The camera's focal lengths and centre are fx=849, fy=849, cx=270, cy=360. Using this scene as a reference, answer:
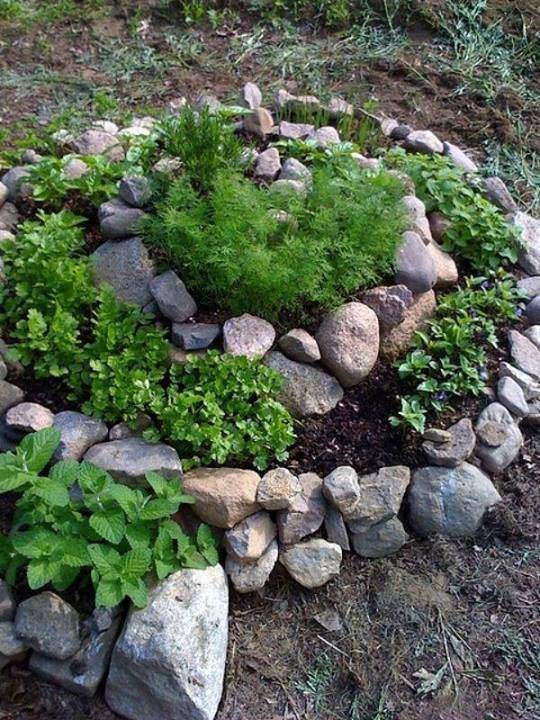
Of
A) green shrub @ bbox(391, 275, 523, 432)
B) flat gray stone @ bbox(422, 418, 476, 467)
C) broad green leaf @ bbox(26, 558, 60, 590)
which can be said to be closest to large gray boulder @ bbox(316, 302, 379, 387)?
green shrub @ bbox(391, 275, 523, 432)

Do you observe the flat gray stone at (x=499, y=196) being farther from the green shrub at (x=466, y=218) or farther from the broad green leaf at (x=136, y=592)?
the broad green leaf at (x=136, y=592)

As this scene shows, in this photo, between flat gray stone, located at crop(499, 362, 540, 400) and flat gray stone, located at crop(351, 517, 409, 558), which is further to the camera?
flat gray stone, located at crop(499, 362, 540, 400)

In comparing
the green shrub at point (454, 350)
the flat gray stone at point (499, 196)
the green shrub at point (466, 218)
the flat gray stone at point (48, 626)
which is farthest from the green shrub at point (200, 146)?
the flat gray stone at point (48, 626)

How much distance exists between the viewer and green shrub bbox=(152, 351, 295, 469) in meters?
3.10

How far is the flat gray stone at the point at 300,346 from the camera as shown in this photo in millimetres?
3344

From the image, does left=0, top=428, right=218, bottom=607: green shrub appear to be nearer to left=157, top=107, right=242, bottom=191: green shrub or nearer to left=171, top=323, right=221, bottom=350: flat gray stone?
left=171, top=323, right=221, bottom=350: flat gray stone

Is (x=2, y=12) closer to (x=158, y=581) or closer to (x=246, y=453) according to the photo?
(x=246, y=453)

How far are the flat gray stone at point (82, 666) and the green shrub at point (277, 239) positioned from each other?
1.35m

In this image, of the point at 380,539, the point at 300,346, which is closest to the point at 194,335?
the point at 300,346

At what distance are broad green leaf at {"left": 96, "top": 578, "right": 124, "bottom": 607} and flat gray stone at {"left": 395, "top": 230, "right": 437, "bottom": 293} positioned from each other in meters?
1.73

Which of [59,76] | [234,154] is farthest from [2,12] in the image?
[234,154]

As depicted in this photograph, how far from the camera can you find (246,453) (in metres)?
3.20

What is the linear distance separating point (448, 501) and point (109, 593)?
131 cm

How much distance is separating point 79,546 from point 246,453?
2.35 feet
